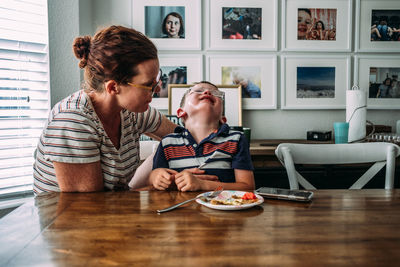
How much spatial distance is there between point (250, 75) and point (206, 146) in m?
1.42

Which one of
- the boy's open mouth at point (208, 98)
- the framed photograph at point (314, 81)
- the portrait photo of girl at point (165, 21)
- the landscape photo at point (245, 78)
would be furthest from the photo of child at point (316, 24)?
the boy's open mouth at point (208, 98)

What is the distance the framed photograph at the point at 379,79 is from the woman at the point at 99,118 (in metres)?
2.14

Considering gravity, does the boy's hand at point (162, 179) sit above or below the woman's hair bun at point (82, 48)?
below

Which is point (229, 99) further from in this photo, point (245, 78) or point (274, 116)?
point (274, 116)

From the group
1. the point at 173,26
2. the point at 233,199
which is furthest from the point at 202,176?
the point at 173,26

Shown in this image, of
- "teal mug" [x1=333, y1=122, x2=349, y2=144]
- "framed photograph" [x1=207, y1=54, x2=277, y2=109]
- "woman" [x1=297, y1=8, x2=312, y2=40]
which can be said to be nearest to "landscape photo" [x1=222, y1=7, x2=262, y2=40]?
"framed photograph" [x1=207, y1=54, x2=277, y2=109]

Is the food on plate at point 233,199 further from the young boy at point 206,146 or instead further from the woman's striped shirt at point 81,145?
the woman's striped shirt at point 81,145

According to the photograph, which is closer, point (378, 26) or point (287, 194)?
point (287, 194)

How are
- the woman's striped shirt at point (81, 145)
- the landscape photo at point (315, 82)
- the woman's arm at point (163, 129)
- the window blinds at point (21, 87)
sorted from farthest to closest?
the landscape photo at point (315, 82), the window blinds at point (21, 87), the woman's arm at point (163, 129), the woman's striped shirt at point (81, 145)

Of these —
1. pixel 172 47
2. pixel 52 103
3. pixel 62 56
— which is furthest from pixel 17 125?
pixel 172 47

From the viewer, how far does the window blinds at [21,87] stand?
2.00 metres

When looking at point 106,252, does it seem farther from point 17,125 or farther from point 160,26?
point 160,26

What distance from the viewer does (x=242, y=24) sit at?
264 cm

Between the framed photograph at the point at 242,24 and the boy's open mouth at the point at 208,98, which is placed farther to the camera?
the framed photograph at the point at 242,24
